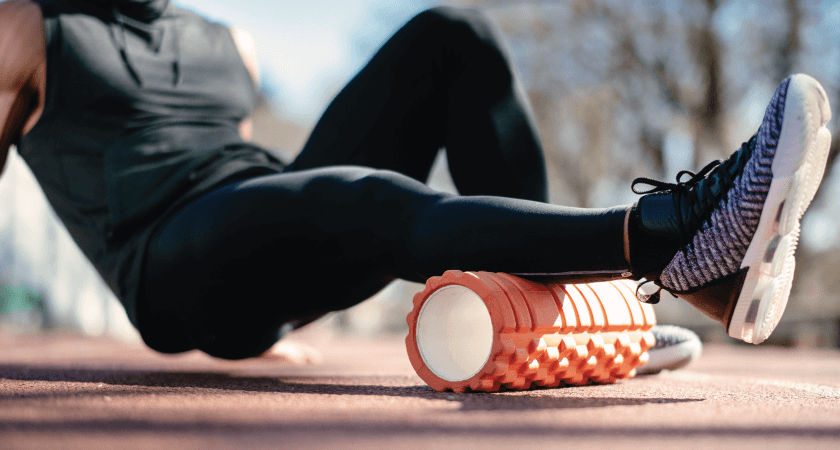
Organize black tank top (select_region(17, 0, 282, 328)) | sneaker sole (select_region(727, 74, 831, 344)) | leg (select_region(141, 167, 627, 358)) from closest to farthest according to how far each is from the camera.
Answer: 1. sneaker sole (select_region(727, 74, 831, 344))
2. leg (select_region(141, 167, 627, 358))
3. black tank top (select_region(17, 0, 282, 328))

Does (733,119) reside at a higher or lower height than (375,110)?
higher

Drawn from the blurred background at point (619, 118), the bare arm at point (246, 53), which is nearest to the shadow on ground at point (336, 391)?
the bare arm at point (246, 53)

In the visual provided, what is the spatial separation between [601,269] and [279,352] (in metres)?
1.12

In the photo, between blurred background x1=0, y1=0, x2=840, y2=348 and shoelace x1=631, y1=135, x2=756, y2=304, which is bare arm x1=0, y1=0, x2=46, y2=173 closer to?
shoelace x1=631, y1=135, x2=756, y2=304

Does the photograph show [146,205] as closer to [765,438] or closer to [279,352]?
[279,352]

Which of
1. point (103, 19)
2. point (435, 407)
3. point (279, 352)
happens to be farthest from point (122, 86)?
point (435, 407)

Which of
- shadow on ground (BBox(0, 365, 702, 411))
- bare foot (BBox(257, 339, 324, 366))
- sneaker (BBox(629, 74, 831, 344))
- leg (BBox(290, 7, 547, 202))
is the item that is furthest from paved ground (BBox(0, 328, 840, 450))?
bare foot (BBox(257, 339, 324, 366))

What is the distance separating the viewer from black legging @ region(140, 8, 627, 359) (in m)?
0.85

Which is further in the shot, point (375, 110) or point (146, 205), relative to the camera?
point (375, 110)

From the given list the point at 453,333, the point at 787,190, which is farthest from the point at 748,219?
the point at 453,333

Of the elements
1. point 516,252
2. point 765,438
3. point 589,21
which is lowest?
point 765,438

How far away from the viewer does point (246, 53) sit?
1.56 meters

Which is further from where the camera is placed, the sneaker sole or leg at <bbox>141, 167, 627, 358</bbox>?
leg at <bbox>141, 167, 627, 358</bbox>

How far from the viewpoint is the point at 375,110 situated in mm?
1268
